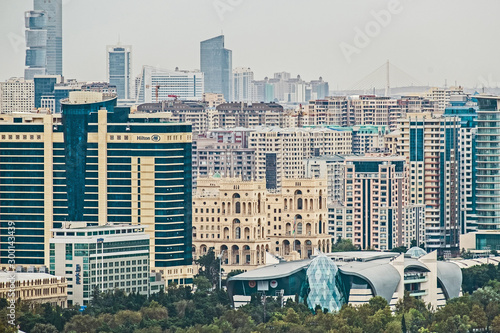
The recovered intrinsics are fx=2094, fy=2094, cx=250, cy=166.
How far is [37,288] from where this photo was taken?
4970 inches

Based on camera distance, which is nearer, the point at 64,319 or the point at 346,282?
the point at 64,319

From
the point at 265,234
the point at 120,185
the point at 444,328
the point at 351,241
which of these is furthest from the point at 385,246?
the point at 444,328

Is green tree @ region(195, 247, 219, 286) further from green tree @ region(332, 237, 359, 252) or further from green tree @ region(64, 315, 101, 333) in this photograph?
green tree @ region(64, 315, 101, 333)

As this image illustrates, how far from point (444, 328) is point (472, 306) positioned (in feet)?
27.2

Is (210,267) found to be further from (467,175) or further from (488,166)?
(467,175)

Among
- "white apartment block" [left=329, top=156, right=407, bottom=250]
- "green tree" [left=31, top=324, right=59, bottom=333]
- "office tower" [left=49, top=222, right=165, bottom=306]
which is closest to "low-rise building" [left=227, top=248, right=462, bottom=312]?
"office tower" [left=49, top=222, right=165, bottom=306]

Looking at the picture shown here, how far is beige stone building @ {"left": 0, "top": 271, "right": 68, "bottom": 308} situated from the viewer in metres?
124

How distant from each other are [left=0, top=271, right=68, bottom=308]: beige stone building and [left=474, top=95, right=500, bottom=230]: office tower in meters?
52.9

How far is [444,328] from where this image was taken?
123500 millimetres

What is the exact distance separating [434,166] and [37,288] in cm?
6726

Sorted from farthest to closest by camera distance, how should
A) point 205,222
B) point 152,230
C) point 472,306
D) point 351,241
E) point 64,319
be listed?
point 351,241 < point 205,222 < point 152,230 < point 472,306 < point 64,319

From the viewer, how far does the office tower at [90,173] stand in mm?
144500

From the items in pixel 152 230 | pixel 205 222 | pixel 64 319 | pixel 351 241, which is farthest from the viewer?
pixel 351 241

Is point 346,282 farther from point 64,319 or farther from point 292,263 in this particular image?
point 64,319
